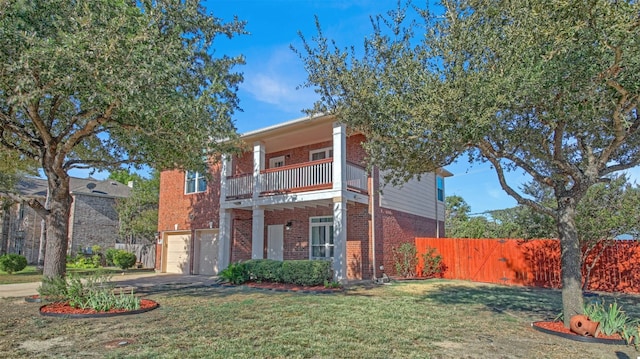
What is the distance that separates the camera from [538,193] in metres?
17.8

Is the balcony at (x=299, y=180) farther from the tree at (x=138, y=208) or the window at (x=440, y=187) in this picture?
the tree at (x=138, y=208)

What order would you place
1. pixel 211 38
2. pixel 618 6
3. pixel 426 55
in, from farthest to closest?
1. pixel 211 38
2. pixel 426 55
3. pixel 618 6

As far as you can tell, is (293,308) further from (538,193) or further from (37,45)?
(538,193)

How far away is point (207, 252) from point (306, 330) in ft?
44.7

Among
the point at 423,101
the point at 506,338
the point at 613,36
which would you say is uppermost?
the point at 613,36

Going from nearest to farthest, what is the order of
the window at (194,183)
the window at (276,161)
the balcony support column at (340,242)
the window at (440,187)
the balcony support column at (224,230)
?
the balcony support column at (340,242) → the balcony support column at (224,230) → the window at (276,161) → the window at (194,183) → the window at (440,187)

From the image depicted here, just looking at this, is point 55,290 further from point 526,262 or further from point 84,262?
point 84,262

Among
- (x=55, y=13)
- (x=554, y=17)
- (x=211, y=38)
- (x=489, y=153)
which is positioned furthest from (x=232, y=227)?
(x=554, y=17)

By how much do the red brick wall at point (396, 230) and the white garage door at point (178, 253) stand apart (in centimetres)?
965

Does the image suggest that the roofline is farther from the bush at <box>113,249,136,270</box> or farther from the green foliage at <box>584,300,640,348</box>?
the bush at <box>113,249,136,270</box>

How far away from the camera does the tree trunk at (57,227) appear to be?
10164 millimetres

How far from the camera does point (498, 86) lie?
20.5 ft

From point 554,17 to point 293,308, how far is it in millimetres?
7191

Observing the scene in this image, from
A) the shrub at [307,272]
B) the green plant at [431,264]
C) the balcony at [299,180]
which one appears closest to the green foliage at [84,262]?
the balcony at [299,180]
